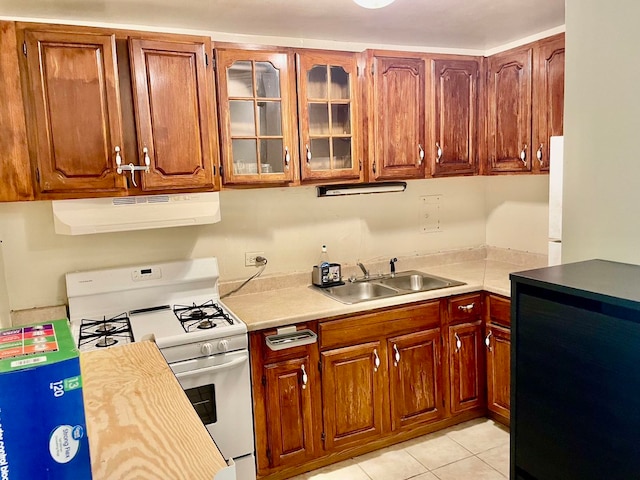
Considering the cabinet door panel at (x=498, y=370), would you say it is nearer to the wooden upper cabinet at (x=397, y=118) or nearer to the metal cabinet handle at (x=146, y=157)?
the wooden upper cabinet at (x=397, y=118)

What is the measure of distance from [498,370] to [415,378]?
21.0 inches

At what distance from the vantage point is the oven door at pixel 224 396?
7.61ft

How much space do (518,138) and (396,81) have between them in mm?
833

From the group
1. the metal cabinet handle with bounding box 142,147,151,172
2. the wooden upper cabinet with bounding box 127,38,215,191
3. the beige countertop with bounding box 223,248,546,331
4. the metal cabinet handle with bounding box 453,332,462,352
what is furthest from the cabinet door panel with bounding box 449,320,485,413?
the metal cabinet handle with bounding box 142,147,151,172

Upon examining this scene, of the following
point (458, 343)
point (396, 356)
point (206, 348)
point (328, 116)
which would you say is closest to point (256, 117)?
point (328, 116)

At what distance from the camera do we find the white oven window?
2348 millimetres

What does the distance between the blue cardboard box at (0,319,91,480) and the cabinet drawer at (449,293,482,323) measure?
8.32ft

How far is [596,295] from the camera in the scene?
108cm

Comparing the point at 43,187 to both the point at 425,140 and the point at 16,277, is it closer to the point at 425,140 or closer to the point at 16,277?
the point at 16,277

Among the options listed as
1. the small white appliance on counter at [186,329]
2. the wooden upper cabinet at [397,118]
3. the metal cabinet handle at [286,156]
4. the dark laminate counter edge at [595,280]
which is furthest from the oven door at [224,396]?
the dark laminate counter edge at [595,280]

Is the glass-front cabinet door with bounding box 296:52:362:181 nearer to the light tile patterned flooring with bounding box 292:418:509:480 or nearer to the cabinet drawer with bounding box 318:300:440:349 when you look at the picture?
the cabinet drawer with bounding box 318:300:440:349

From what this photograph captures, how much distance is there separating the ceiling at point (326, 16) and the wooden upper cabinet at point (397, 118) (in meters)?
0.22

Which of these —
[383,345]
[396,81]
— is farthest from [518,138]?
[383,345]

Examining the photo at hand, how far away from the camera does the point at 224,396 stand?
2381 millimetres
